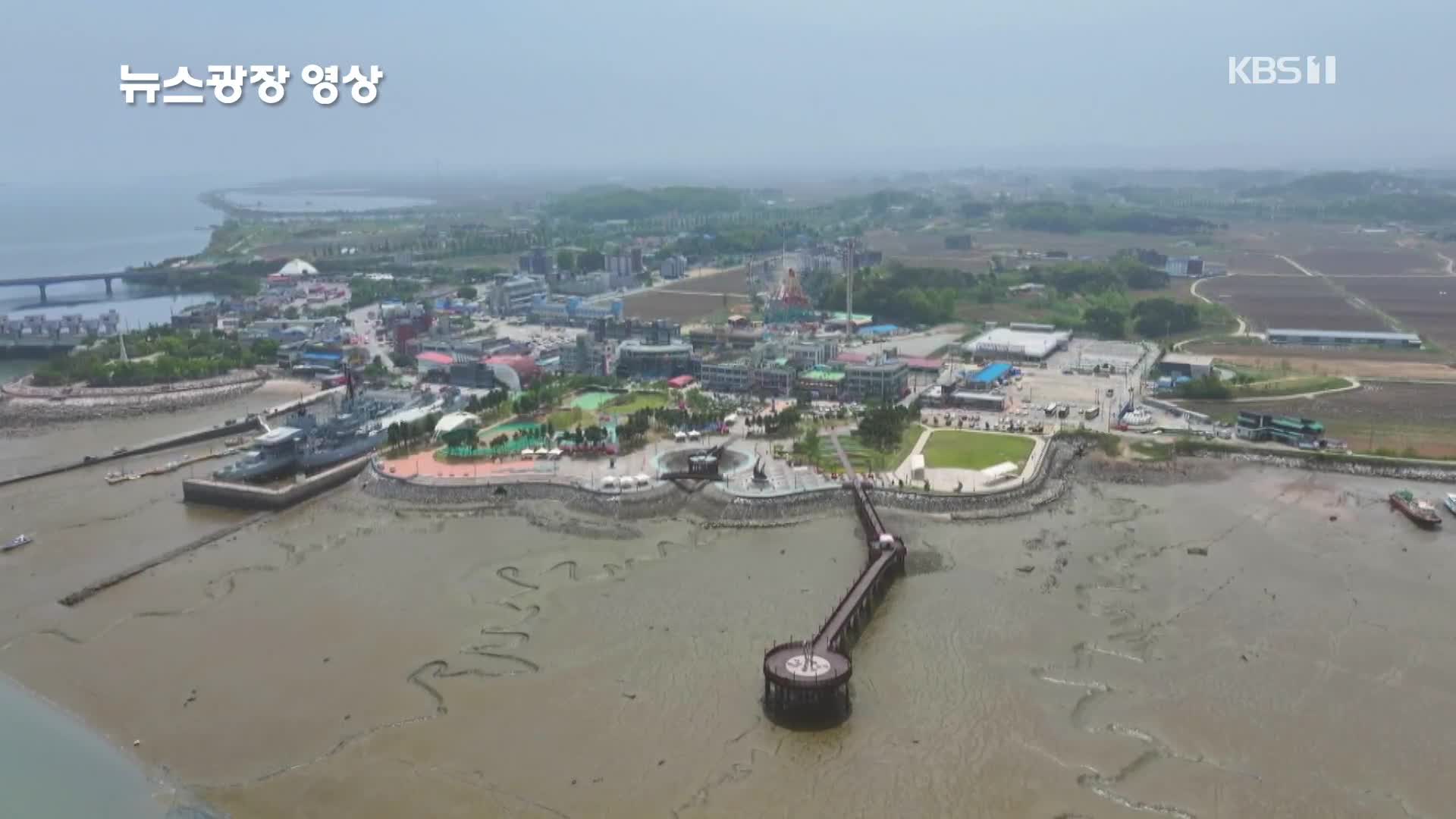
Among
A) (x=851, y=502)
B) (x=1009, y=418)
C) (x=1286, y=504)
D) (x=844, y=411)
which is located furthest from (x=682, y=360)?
(x=1286, y=504)

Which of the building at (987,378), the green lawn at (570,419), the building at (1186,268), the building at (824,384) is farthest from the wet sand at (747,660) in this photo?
the building at (1186,268)

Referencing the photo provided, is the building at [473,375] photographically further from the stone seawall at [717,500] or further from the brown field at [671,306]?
the brown field at [671,306]

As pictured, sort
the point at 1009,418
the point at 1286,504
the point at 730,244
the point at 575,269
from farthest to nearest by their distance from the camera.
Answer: the point at 730,244, the point at 575,269, the point at 1009,418, the point at 1286,504

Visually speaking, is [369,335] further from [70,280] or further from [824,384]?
[70,280]

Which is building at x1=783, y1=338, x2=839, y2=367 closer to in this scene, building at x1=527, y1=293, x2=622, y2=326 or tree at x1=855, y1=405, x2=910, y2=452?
tree at x1=855, y1=405, x2=910, y2=452

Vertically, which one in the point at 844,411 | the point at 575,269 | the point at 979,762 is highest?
the point at 575,269

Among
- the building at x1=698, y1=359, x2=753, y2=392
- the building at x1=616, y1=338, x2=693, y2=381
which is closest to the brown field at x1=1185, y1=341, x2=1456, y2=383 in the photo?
the building at x1=698, y1=359, x2=753, y2=392

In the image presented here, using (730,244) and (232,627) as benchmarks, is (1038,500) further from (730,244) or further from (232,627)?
(730,244)
